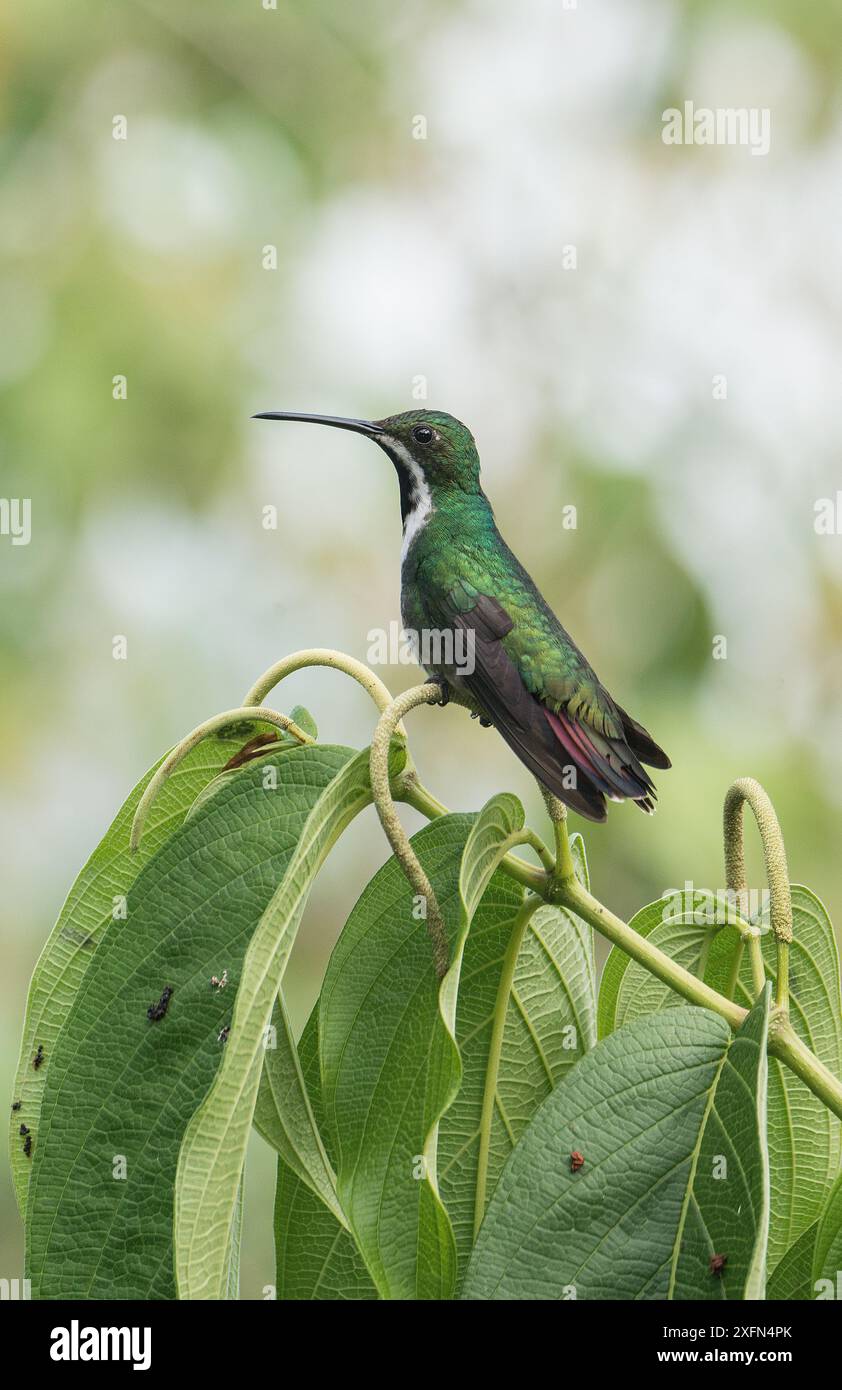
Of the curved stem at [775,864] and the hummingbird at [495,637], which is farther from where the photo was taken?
the hummingbird at [495,637]

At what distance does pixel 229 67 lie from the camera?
458cm

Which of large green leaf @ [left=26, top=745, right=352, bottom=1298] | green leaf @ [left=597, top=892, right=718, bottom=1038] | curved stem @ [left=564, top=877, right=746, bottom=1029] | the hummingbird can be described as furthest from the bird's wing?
large green leaf @ [left=26, top=745, right=352, bottom=1298]

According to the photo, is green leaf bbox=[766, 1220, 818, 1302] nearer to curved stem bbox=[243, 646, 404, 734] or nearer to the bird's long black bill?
curved stem bbox=[243, 646, 404, 734]

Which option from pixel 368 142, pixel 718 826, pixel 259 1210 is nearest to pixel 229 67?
pixel 368 142

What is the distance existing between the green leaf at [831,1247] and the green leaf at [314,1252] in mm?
331

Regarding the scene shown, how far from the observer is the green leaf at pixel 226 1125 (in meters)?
0.77

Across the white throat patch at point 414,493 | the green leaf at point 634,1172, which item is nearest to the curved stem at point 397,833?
the green leaf at point 634,1172

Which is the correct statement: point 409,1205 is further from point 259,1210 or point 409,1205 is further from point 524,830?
point 259,1210

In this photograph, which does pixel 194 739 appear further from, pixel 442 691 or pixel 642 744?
pixel 642 744

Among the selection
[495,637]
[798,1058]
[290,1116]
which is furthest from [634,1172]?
[495,637]

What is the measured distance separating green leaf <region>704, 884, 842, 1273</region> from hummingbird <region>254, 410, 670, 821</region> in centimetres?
17

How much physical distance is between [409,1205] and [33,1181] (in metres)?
0.25

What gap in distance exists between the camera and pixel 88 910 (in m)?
1.11

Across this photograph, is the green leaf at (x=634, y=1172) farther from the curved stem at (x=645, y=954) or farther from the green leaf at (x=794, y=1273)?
the green leaf at (x=794, y=1273)
